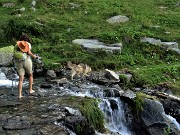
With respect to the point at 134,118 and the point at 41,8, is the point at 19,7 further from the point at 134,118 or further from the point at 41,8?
the point at 134,118

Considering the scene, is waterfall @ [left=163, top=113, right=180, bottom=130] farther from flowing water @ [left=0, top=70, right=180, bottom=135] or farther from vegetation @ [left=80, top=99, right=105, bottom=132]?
vegetation @ [left=80, top=99, right=105, bottom=132]

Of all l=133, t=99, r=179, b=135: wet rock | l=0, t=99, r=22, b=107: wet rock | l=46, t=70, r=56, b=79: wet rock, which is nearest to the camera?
l=0, t=99, r=22, b=107: wet rock

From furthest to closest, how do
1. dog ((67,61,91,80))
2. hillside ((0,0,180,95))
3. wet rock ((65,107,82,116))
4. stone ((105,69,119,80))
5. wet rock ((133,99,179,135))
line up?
hillside ((0,0,180,95)) → dog ((67,61,91,80)) → stone ((105,69,119,80)) → wet rock ((133,99,179,135)) → wet rock ((65,107,82,116))

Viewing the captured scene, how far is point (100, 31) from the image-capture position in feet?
87.7

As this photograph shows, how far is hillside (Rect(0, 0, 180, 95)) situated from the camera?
2252 centimetres

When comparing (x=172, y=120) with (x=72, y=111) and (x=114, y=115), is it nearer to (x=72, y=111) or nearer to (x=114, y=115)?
(x=114, y=115)

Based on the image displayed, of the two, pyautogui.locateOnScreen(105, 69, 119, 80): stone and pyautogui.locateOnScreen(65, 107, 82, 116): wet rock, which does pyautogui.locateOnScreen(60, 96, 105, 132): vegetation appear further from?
pyautogui.locateOnScreen(105, 69, 119, 80): stone

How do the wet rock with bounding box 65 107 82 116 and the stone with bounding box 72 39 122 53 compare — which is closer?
the wet rock with bounding box 65 107 82 116

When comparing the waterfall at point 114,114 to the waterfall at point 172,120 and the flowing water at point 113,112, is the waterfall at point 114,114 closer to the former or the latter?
the flowing water at point 113,112

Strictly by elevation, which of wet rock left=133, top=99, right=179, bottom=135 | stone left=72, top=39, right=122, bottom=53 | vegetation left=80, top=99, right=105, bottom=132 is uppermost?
vegetation left=80, top=99, right=105, bottom=132

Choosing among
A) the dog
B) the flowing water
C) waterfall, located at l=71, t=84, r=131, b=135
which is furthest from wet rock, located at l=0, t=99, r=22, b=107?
the dog

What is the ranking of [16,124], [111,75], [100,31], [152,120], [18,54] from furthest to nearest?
[100,31] → [111,75] → [152,120] → [18,54] → [16,124]

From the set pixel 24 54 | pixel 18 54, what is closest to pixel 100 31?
pixel 24 54

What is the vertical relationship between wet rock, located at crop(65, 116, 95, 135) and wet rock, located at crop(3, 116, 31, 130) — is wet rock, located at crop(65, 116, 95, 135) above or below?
below
